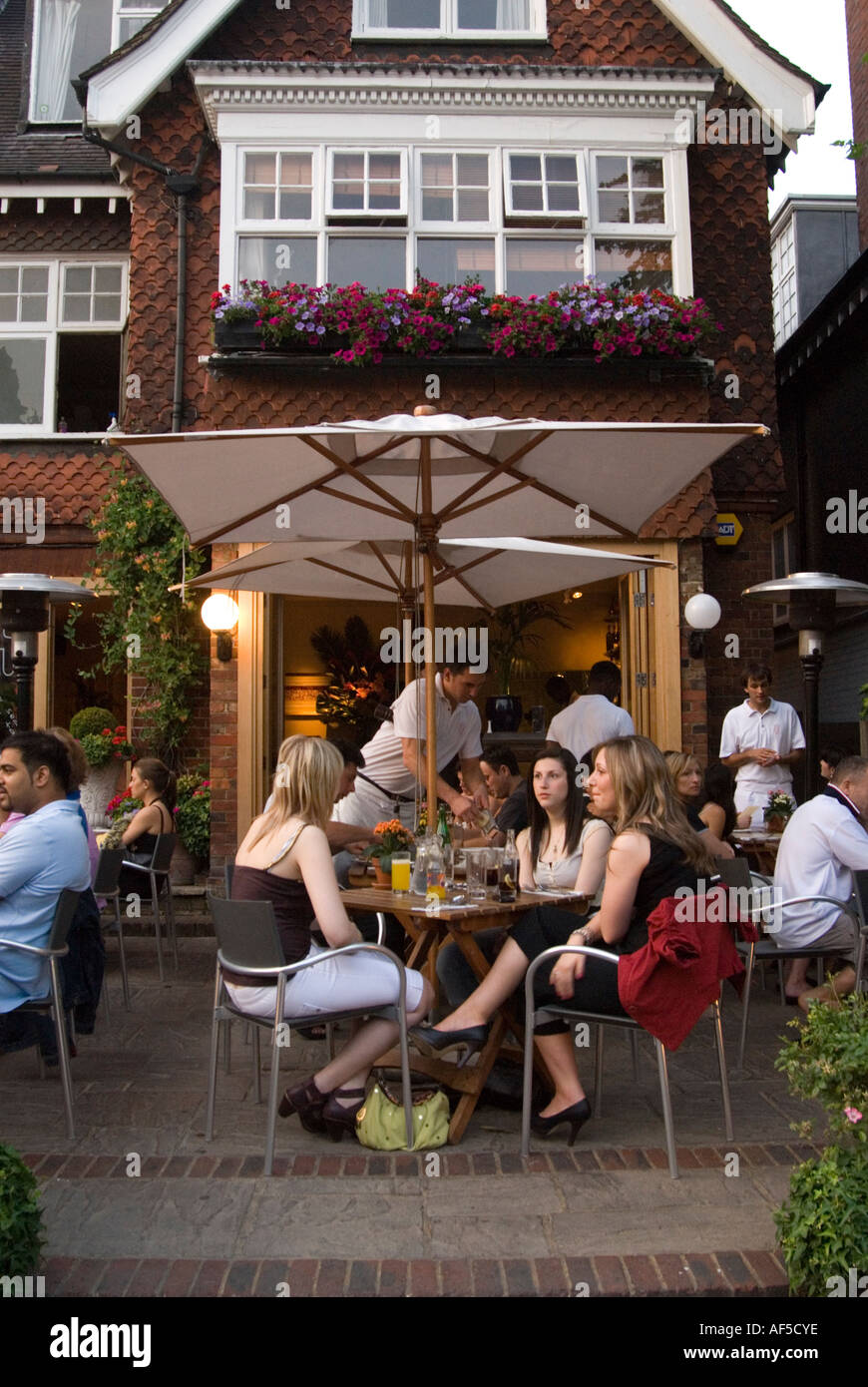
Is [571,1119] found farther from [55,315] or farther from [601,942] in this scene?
[55,315]

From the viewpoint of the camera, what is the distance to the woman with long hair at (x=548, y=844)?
17.1 ft

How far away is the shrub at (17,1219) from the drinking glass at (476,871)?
2.12 meters

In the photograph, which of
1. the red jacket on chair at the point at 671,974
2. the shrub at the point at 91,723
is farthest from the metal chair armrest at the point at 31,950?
the shrub at the point at 91,723

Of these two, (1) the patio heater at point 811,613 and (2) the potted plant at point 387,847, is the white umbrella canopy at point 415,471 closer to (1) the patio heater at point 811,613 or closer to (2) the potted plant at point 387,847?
(2) the potted plant at point 387,847

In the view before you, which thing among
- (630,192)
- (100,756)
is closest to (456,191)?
(630,192)

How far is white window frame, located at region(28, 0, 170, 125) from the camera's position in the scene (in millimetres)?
12312

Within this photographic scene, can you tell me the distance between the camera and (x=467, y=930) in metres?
4.46

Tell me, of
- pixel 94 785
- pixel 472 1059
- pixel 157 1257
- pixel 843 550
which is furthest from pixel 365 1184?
pixel 843 550

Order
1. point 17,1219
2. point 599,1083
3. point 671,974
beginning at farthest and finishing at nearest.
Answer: point 599,1083, point 671,974, point 17,1219

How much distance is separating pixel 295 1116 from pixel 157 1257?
1477mm

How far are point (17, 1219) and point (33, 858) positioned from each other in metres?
1.93

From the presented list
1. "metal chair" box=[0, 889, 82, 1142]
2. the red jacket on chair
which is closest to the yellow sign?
the red jacket on chair

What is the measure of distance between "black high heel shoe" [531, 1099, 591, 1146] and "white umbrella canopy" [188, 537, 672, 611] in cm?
281

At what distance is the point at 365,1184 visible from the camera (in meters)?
3.97
